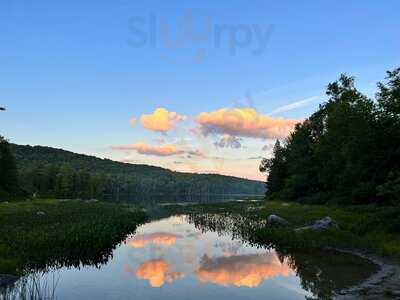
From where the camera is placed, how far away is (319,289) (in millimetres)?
18953

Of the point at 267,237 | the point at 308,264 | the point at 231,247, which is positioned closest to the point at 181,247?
the point at 231,247

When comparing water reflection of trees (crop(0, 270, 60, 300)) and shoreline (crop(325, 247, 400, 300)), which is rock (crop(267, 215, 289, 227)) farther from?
water reflection of trees (crop(0, 270, 60, 300))

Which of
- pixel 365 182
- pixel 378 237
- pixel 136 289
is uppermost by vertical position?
pixel 365 182

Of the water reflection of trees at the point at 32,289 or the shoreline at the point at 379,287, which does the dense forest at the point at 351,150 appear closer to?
the shoreline at the point at 379,287

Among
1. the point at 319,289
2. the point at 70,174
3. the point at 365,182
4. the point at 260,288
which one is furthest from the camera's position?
the point at 70,174

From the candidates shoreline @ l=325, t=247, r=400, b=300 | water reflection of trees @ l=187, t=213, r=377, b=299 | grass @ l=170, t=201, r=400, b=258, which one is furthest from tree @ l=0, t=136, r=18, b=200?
shoreline @ l=325, t=247, r=400, b=300

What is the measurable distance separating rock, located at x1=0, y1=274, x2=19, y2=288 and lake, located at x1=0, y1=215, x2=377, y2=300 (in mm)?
435

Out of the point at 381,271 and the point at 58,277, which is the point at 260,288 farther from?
the point at 58,277

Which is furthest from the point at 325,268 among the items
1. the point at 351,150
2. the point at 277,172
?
the point at 277,172

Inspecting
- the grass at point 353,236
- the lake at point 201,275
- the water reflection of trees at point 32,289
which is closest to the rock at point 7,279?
the water reflection of trees at point 32,289

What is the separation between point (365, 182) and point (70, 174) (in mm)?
132330

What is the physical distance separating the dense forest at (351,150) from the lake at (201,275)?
966 cm

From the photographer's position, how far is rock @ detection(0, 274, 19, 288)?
1761cm

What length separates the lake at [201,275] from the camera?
18453 mm
